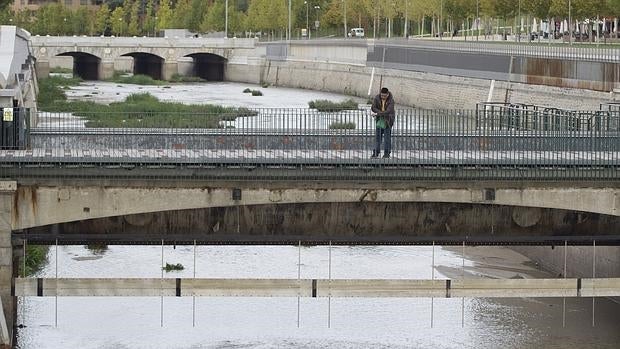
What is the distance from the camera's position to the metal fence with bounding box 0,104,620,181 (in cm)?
2434

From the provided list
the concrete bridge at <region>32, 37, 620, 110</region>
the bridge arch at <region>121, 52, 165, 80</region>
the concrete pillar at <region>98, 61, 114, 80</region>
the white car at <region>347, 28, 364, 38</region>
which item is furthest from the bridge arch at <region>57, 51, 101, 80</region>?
the white car at <region>347, 28, 364, 38</region>

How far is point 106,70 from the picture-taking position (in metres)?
142

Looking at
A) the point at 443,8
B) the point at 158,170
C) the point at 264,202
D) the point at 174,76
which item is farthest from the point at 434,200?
the point at 174,76

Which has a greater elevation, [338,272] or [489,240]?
[489,240]

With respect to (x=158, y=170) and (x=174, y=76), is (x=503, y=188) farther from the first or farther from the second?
(x=174, y=76)

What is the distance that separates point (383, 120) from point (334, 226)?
197cm

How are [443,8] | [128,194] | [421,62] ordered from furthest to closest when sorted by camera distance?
1. [443,8]
2. [421,62]
3. [128,194]

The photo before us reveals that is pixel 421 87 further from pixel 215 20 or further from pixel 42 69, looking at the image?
pixel 215 20

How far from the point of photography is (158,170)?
79.6 feet

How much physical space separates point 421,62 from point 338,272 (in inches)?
2305

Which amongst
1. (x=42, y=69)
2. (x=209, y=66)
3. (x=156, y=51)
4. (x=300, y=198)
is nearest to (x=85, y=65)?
(x=156, y=51)

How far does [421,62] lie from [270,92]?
2616 cm

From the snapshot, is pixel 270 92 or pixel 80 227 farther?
pixel 270 92

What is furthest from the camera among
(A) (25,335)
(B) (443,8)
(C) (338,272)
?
(B) (443,8)
